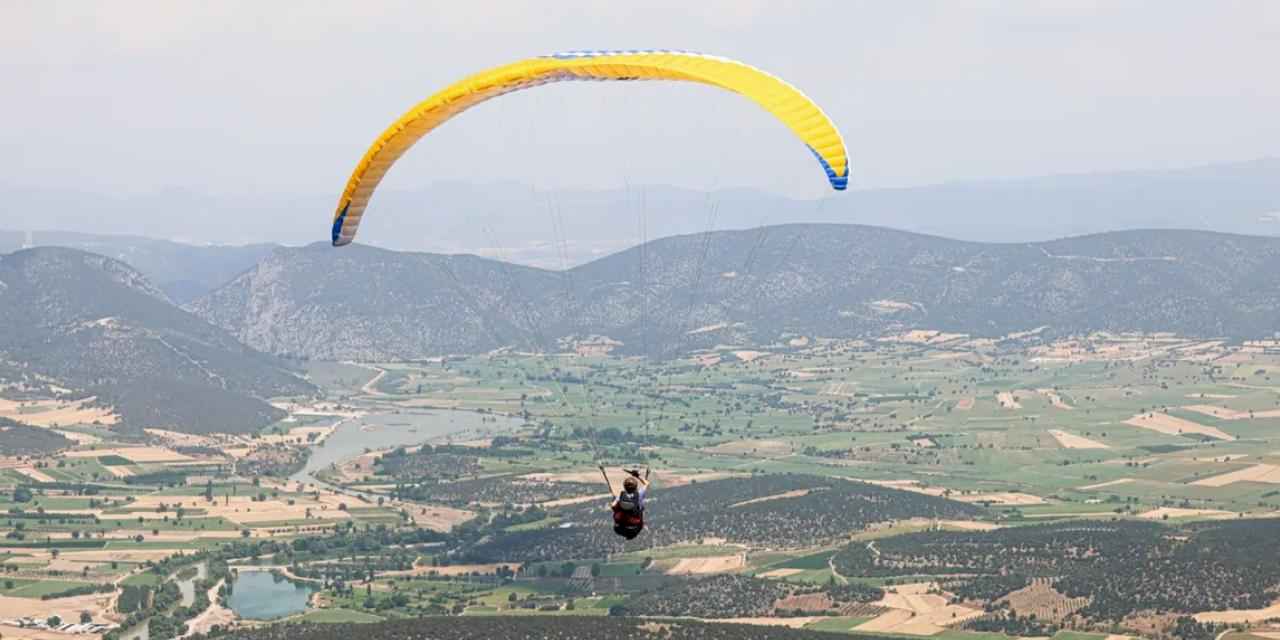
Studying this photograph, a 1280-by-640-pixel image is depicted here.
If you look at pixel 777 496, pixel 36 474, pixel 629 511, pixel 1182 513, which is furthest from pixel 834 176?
pixel 36 474

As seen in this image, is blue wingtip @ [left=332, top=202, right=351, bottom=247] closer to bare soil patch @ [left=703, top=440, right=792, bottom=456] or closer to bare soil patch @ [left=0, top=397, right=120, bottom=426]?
bare soil patch @ [left=703, top=440, right=792, bottom=456]

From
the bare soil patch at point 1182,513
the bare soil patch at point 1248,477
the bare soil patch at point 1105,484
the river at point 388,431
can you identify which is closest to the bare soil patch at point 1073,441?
the bare soil patch at point 1105,484

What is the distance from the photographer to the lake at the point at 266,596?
103 m

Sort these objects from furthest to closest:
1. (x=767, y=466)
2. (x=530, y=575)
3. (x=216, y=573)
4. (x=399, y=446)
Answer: (x=399, y=446) → (x=767, y=466) → (x=216, y=573) → (x=530, y=575)

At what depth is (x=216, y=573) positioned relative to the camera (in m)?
117

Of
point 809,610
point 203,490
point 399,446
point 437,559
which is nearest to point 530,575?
point 437,559

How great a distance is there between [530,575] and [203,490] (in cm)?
5054

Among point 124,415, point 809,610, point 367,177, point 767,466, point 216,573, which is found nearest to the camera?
point 367,177

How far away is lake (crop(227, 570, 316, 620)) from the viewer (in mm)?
103188

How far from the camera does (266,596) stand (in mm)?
109062

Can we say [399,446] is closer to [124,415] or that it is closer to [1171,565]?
[124,415]

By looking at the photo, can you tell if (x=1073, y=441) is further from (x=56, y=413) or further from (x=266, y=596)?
(x=56, y=413)

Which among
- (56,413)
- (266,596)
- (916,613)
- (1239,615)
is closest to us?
(1239,615)

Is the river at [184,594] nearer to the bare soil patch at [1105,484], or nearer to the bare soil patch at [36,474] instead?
the bare soil patch at [36,474]
